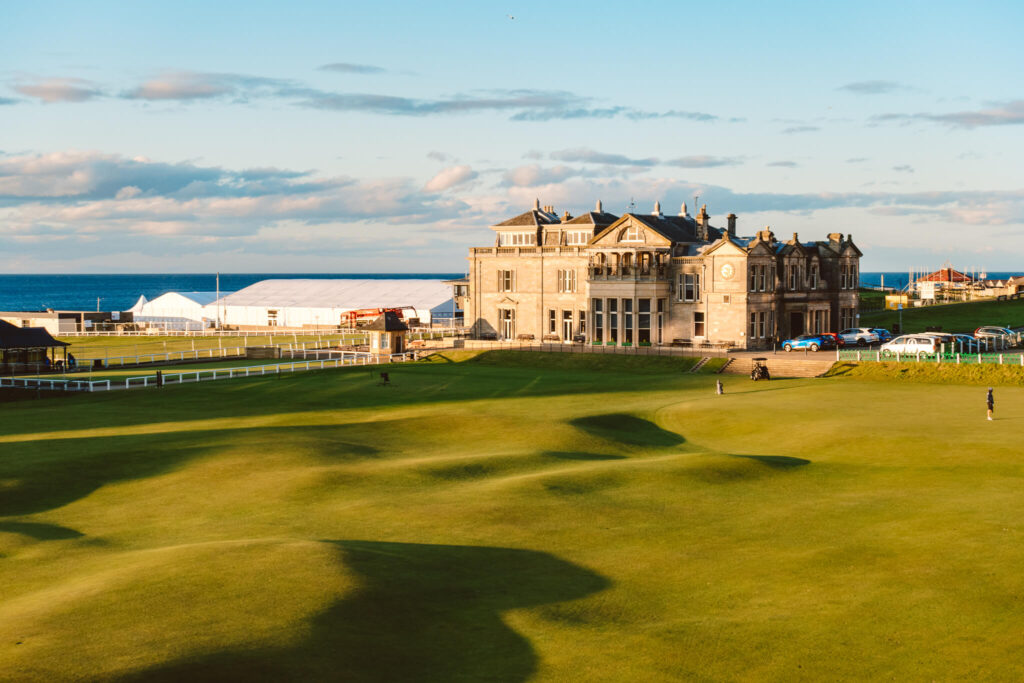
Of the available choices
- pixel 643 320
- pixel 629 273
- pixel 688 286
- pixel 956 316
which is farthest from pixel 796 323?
pixel 956 316

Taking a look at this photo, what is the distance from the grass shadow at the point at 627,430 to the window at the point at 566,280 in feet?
149

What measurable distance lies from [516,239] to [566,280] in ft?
29.8

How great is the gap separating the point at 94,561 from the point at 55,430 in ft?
85.7

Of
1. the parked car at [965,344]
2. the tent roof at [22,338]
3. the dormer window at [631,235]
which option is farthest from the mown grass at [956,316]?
the tent roof at [22,338]

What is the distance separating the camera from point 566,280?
98625 mm

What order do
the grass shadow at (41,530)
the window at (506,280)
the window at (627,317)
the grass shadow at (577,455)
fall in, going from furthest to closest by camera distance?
1. the window at (506,280)
2. the window at (627,317)
3. the grass shadow at (577,455)
4. the grass shadow at (41,530)

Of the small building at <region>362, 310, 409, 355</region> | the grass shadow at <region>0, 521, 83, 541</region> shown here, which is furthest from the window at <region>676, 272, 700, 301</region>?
the grass shadow at <region>0, 521, 83, 541</region>

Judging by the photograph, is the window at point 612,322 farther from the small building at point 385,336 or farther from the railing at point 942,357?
the railing at point 942,357

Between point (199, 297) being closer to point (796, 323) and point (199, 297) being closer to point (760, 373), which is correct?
point (796, 323)

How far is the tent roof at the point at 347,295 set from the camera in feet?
443

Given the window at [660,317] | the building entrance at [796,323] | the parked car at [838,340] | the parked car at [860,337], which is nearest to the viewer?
the parked car at [838,340]

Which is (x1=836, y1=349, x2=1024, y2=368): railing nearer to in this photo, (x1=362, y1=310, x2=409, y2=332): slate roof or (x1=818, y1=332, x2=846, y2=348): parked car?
(x1=818, y1=332, x2=846, y2=348): parked car

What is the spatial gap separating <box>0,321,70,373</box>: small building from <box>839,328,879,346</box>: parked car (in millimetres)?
61900

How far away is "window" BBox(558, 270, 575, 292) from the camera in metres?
98.2
